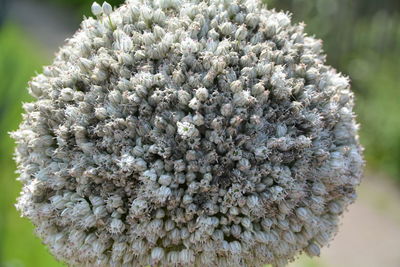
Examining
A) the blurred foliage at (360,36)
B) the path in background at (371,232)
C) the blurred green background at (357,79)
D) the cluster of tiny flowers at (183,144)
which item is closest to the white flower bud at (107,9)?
the cluster of tiny flowers at (183,144)

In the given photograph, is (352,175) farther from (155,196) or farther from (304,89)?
(155,196)

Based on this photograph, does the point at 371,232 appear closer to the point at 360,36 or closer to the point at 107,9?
the point at 360,36

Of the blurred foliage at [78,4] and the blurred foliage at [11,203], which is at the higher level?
the blurred foliage at [78,4]

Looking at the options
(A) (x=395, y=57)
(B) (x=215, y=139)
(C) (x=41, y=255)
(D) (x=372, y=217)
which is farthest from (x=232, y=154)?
(A) (x=395, y=57)

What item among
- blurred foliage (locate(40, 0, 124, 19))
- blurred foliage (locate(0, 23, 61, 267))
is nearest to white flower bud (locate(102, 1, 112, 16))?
blurred foliage (locate(0, 23, 61, 267))

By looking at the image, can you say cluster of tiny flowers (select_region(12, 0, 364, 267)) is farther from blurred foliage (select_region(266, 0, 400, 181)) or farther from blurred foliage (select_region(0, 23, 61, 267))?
blurred foliage (select_region(266, 0, 400, 181))

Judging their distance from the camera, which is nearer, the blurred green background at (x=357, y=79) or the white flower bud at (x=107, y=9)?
the white flower bud at (x=107, y=9)

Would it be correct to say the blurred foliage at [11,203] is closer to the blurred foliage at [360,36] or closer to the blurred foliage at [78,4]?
the blurred foliage at [78,4]
